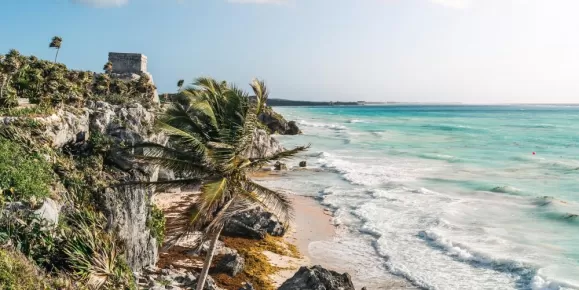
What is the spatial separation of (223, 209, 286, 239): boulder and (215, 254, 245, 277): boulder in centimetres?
329

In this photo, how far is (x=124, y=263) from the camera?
11930 mm

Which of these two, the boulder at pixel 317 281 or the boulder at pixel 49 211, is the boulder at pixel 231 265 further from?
the boulder at pixel 49 211

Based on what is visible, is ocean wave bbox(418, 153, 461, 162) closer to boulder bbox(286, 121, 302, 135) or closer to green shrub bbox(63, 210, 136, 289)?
boulder bbox(286, 121, 302, 135)

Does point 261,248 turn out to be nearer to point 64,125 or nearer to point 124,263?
point 124,263

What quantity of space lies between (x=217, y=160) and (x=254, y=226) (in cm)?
872

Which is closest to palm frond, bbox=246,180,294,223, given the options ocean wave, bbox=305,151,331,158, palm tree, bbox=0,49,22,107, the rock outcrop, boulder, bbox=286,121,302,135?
the rock outcrop

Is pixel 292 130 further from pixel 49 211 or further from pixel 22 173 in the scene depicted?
pixel 49 211

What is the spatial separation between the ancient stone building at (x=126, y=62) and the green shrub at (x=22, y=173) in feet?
83.9

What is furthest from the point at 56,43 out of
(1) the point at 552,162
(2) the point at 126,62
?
(1) the point at 552,162

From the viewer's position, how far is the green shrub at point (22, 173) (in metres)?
10.2

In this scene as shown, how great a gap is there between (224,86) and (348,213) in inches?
517

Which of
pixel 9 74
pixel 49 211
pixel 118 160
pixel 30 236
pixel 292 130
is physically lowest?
pixel 292 130

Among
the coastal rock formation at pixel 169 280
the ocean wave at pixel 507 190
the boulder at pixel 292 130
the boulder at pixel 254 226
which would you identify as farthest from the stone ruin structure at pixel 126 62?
the boulder at pixel 292 130

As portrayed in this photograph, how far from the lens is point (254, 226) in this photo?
63.3 ft
